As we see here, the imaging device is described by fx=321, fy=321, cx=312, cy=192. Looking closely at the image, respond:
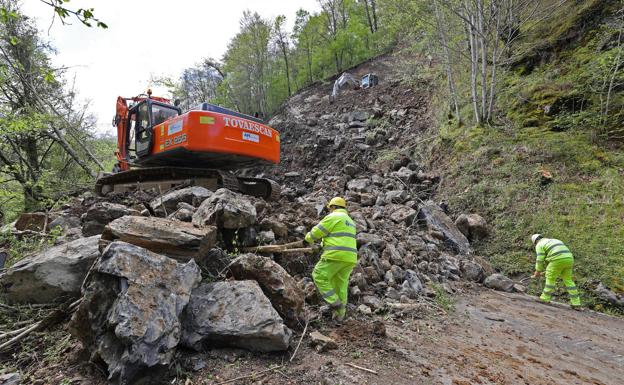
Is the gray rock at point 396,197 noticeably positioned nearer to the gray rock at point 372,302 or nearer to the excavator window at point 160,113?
the gray rock at point 372,302

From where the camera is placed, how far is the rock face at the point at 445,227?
21.5ft

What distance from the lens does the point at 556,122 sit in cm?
818

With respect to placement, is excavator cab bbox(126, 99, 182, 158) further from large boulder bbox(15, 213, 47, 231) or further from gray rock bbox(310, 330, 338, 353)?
gray rock bbox(310, 330, 338, 353)

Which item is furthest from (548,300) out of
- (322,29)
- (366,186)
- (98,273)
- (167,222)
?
(322,29)

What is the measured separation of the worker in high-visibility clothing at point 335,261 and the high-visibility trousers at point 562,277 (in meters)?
3.83

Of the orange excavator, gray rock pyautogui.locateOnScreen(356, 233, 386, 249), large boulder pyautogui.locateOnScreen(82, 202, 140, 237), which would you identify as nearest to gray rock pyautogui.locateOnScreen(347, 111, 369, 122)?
the orange excavator

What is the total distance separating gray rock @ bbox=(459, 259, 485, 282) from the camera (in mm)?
5785

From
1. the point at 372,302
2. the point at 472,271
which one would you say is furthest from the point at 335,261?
the point at 472,271

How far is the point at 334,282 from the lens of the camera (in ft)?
12.2

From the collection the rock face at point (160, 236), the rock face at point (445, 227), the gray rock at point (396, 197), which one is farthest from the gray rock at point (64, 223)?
the rock face at point (445, 227)

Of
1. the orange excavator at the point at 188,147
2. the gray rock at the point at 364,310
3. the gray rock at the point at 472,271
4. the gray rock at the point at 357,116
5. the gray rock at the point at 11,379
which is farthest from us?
the gray rock at the point at 357,116

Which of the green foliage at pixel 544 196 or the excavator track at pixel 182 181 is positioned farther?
the excavator track at pixel 182 181

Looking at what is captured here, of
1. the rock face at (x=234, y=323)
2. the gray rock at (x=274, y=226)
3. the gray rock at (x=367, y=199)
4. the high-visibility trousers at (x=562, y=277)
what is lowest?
the high-visibility trousers at (x=562, y=277)

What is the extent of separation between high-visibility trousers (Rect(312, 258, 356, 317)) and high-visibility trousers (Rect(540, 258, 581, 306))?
3.86 metres
